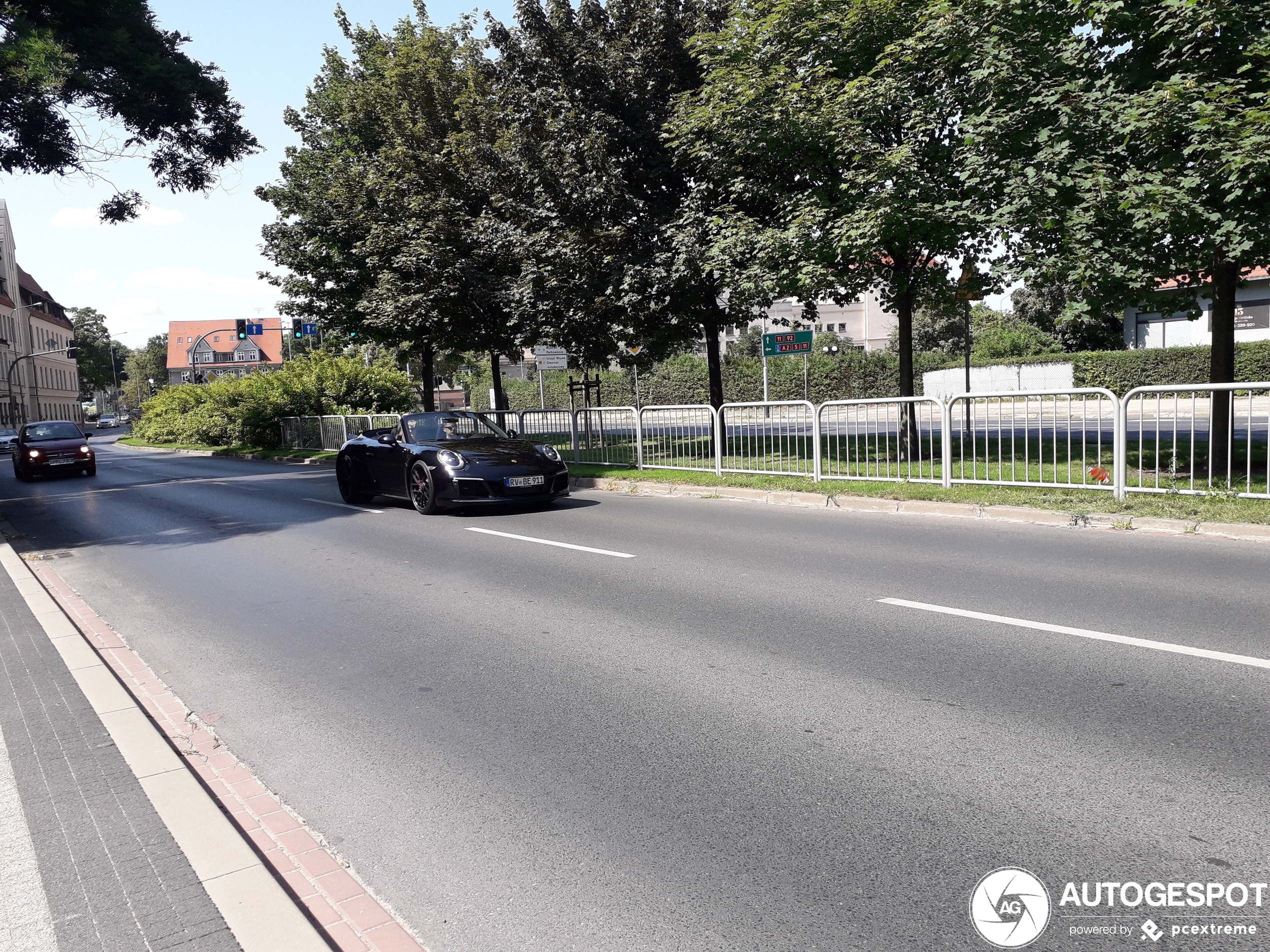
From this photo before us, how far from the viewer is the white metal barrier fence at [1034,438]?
10.3 meters

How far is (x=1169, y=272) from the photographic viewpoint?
11.1 metres

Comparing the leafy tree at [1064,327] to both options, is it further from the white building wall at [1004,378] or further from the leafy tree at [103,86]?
the leafy tree at [103,86]

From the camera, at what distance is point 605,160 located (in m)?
16.7

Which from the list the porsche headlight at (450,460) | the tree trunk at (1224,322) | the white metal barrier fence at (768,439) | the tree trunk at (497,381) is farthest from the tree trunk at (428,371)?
the tree trunk at (1224,322)

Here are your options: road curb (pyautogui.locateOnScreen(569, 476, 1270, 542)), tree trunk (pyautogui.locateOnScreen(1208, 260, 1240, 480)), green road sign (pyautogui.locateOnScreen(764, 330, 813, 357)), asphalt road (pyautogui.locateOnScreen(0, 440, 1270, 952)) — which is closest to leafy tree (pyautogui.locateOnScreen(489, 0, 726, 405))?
road curb (pyautogui.locateOnScreen(569, 476, 1270, 542))

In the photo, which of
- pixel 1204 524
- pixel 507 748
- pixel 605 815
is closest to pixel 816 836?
pixel 605 815

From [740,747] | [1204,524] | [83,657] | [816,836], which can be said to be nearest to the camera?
[816,836]

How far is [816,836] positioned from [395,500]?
40.4 feet

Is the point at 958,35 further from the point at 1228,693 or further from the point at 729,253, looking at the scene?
the point at 1228,693

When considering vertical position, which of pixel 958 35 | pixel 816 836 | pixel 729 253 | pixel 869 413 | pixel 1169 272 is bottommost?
pixel 816 836

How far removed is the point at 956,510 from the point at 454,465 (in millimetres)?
6522

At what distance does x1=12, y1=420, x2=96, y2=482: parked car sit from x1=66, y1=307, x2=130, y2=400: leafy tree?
99.2 meters

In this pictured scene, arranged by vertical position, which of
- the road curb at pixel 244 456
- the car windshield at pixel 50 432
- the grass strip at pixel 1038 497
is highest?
the car windshield at pixel 50 432

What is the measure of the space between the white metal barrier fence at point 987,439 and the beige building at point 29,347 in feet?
221
